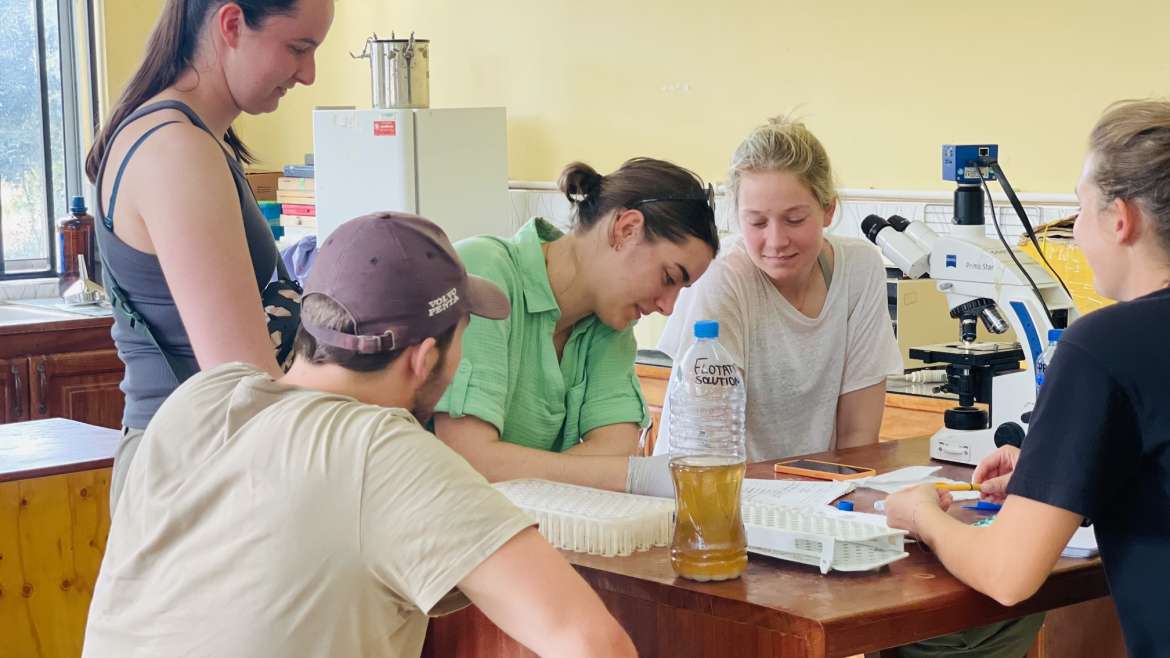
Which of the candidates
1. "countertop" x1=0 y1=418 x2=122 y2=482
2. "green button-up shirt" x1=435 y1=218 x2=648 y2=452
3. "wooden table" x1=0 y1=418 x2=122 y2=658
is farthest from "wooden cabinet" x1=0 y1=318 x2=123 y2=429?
"green button-up shirt" x1=435 y1=218 x2=648 y2=452

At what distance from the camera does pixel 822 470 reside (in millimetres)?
2176

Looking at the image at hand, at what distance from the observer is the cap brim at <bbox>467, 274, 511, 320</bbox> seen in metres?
1.36

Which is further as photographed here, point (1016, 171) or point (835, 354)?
point (1016, 171)

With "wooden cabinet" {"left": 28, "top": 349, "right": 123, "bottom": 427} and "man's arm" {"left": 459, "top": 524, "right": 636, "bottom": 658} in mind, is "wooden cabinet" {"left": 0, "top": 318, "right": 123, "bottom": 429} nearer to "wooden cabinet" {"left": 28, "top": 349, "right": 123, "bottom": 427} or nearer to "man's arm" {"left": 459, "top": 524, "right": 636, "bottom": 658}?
"wooden cabinet" {"left": 28, "top": 349, "right": 123, "bottom": 427}

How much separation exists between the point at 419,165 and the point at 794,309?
8.39 feet

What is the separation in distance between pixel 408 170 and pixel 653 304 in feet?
9.29

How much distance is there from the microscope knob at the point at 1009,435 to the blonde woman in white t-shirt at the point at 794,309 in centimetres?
35

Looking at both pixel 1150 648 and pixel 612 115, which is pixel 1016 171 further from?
pixel 1150 648

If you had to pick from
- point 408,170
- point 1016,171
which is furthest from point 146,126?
point 408,170

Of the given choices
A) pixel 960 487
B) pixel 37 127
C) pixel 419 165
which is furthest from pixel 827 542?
pixel 37 127

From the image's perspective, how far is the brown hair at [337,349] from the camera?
4.14 ft

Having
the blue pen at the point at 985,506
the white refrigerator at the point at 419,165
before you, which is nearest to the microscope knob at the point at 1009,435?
the blue pen at the point at 985,506

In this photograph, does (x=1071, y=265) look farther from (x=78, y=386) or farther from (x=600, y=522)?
(x=78, y=386)

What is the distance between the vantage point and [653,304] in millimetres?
2133
